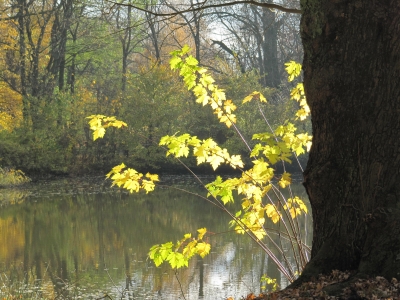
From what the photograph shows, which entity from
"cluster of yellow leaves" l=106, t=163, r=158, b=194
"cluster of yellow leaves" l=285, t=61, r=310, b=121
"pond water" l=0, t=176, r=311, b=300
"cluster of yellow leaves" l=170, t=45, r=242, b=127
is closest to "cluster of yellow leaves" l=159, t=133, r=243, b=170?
"cluster of yellow leaves" l=106, t=163, r=158, b=194

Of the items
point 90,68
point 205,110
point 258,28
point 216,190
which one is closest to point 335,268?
point 216,190

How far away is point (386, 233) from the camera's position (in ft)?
9.30

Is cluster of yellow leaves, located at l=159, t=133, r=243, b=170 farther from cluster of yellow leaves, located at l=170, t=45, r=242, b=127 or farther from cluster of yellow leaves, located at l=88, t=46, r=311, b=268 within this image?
cluster of yellow leaves, located at l=170, t=45, r=242, b=127

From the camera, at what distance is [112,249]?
11.5 metres

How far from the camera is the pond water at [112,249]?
28.2 ft

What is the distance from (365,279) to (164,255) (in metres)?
2.03

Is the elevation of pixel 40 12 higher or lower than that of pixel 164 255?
higher

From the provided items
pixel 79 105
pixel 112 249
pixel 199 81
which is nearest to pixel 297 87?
pixel 199 81

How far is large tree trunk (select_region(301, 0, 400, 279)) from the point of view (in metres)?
2.94

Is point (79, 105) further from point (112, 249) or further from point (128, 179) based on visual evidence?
point (128, 179)

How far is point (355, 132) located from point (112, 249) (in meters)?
9.06

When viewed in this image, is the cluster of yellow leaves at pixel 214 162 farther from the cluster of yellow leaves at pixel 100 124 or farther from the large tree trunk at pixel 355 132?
the large tree trunk at pixel 355 132

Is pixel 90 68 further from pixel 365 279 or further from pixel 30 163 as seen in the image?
pixel 365 279

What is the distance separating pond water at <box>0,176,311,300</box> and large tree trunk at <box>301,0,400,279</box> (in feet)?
5.94
